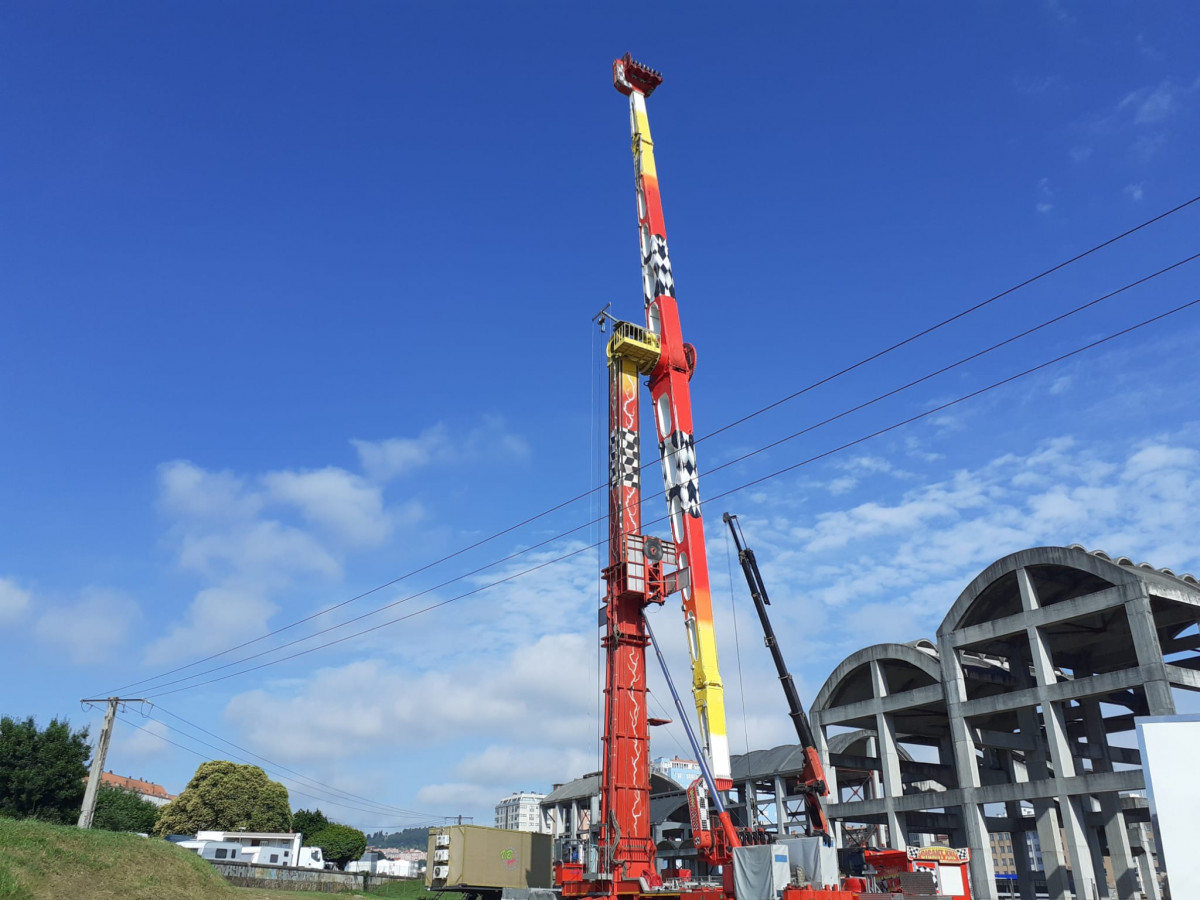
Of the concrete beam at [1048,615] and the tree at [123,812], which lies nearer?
the concrete beam at [1048,615]

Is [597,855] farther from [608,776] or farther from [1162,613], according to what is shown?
[1162,613]

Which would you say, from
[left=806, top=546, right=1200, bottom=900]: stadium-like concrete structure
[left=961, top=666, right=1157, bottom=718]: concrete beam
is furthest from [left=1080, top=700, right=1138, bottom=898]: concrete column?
[left=961, top=666, right=1157, bottom=718]: concrete beam

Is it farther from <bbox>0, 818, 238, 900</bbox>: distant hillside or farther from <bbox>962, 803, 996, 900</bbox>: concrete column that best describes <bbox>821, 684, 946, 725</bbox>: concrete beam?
<bbox>0, 818, 238, 900</bbox>: distant hillside

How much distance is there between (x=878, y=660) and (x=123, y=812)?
6799 centimetres

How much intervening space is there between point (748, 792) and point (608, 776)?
34009mm

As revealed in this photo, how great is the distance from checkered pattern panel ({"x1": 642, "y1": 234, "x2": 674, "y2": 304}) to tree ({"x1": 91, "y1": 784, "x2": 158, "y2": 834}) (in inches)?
2637

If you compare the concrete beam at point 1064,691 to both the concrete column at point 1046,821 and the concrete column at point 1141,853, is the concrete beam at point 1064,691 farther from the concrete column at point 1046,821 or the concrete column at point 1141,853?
the concrete column at point 1141,853

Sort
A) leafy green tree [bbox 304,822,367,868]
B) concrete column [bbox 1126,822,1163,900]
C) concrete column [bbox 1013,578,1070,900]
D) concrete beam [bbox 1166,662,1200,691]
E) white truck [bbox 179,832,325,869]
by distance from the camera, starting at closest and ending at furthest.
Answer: concrete beam [bbox 1166,662,1200,691] < concrete column [bbox 1013,578,1070,900] < concrete column [bbox 1126,822,1163,900] < white truck [bbox 179,832,325,869] < leafy green tree [bbox 304,822,367,868]

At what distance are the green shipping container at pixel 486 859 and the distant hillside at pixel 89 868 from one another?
391 inches

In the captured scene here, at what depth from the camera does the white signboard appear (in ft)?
48.9

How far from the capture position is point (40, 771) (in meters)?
55.3

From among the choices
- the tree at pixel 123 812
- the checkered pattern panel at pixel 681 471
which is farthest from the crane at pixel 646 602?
the tree at pixel 123 812

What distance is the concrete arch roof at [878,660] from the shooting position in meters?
51.3

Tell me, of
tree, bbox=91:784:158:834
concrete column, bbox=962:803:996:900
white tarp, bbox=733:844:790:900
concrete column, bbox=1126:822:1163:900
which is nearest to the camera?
white tarp, bbox=733:844:790:900
